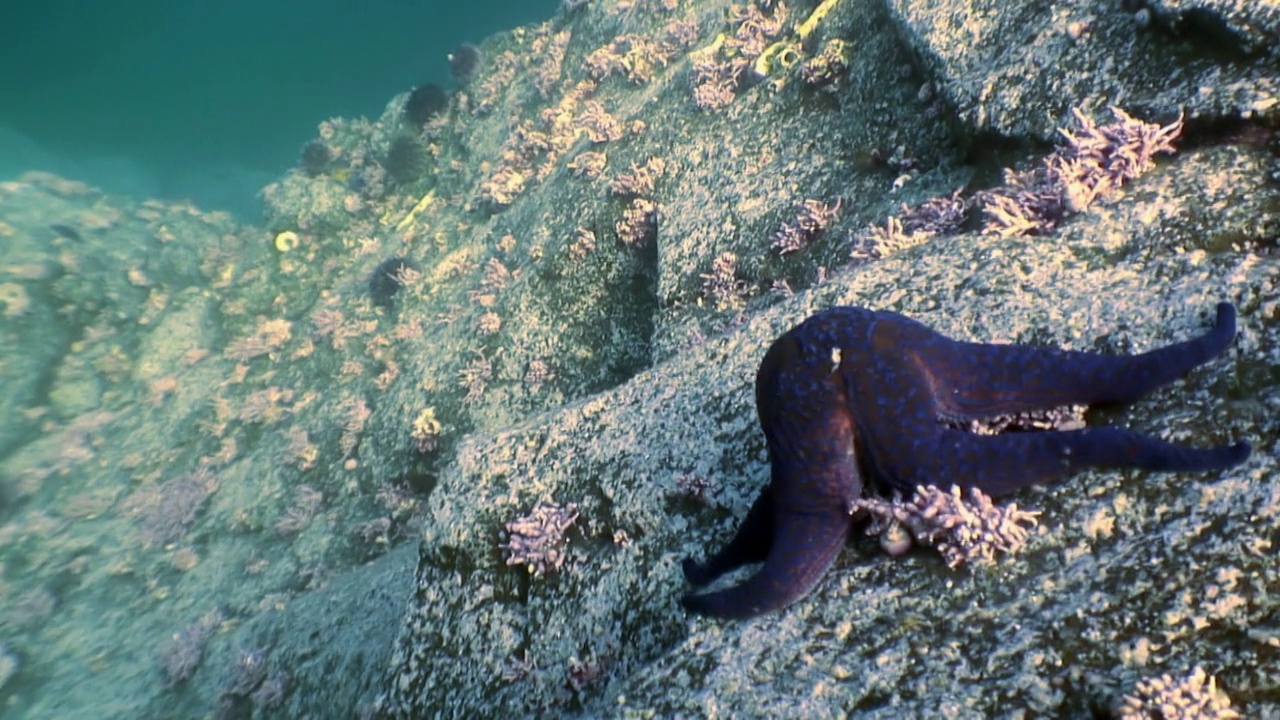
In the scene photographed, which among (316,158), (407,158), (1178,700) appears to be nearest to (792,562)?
(1178,700)

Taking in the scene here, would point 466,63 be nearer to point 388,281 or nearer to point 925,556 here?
point 388,281

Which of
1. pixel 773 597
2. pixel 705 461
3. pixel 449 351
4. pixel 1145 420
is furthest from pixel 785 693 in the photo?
pixel 449 351

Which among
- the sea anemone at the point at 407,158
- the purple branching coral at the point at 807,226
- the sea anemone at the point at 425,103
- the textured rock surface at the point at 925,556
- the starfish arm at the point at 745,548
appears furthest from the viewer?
the sea anemone at the point at 407,158

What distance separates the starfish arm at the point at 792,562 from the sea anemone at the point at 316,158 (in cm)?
1895

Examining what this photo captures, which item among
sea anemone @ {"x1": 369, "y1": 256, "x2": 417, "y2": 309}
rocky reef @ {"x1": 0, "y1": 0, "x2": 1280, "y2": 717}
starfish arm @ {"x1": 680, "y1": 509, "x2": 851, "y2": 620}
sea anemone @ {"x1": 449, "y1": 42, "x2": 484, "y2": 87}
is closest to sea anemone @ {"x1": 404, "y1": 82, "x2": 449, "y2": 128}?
sea anemone @ {"x1": 449, "y1": 42, "x2": 484, "y2": 87}

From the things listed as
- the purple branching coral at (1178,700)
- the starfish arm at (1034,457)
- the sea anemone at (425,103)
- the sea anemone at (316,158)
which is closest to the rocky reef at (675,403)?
the purple branching coral at (1178,700)

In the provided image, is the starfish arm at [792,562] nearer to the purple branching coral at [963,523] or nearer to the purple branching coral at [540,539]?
the purple branching coral at [963,523]

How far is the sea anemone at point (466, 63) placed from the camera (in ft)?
54.6

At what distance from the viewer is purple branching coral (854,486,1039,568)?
2.39 metres

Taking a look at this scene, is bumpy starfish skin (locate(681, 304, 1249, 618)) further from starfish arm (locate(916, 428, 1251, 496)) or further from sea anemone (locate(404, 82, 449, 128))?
sea anemone (locate(404, 82, 449, 128))

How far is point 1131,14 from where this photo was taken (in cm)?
415

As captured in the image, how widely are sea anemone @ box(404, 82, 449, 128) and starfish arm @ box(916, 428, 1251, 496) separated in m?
16.7

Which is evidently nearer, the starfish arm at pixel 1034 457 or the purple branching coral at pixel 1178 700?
the purple branching coral at pixel 1178 700

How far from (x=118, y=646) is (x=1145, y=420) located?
13.9 meters
